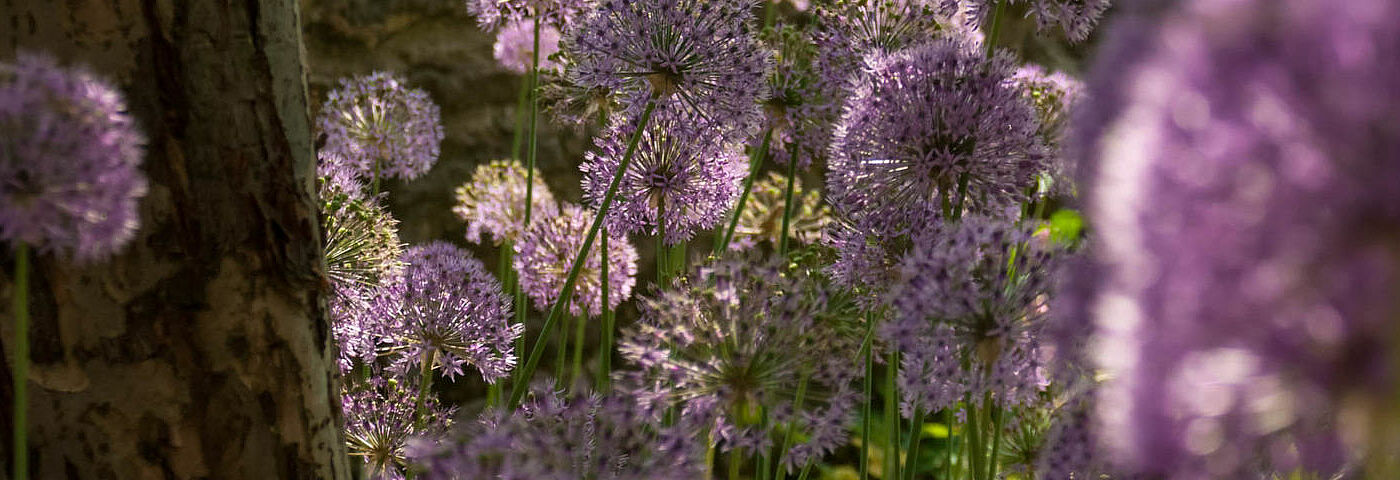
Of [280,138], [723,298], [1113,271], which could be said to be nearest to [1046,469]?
[723,298]

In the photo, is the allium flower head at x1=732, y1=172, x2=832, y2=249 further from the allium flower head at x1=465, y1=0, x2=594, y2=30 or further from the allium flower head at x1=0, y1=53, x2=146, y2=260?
the allium flower head at x1=0, y1=53, x2=146, y2=260

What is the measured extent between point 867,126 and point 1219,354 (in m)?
0.78

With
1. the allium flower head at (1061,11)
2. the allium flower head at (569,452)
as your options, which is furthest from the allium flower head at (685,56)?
the allium flower head at (569,452)

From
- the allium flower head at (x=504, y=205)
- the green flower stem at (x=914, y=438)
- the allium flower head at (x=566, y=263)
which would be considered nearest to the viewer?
A: the green flower stem at (x=914, y=438)

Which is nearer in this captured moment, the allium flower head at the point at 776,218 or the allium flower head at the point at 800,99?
the allium flower head at the point at 800,99

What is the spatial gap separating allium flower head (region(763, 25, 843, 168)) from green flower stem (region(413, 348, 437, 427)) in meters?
0.58

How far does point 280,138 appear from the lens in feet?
3.32

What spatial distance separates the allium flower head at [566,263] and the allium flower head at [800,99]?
337 millimetres

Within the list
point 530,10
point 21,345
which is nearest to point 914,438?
point 21,345

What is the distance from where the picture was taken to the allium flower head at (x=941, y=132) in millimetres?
1105

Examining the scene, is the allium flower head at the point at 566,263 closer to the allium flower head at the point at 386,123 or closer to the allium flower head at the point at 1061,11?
the allium flower head at the point at 386,123

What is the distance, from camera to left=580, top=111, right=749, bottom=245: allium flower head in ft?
4.72

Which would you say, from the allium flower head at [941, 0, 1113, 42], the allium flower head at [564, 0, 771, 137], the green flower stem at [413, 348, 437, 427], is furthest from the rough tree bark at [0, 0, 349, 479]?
the allium flower head at [941, 0, 1113, 42]

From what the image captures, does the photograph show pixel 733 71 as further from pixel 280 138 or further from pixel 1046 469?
pixel 1046 469
